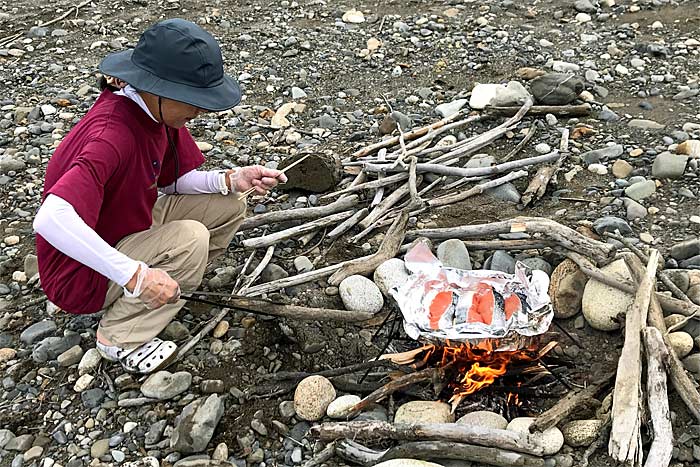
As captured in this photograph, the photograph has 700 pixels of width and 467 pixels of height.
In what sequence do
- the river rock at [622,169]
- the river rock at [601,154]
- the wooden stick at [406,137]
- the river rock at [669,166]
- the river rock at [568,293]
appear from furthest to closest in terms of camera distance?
the wooden stick at [406,137] → the river rock at [601,154] → the river rock at [622,169] → the river rock at [669,166] → the river rock at [568,293]

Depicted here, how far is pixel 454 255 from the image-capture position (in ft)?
13.8

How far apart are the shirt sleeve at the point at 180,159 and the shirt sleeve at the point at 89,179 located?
0.68 meters

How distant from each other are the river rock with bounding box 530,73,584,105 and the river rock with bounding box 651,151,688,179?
3.50ft

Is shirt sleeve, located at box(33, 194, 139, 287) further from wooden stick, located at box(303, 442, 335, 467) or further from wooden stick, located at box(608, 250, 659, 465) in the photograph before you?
wooden stick, located at box(608, 250, 659, 465)

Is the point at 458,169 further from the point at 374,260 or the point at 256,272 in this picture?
the point at 256,272

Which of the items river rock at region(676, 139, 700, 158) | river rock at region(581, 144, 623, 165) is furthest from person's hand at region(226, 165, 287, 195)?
river rock at region(676, 139, 700, 158)

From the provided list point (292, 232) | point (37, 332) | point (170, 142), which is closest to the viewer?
point (170, 142)

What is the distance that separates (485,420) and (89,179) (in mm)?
1980

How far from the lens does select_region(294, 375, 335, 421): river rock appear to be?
135 inches

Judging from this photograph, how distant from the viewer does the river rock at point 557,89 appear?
19.5 ft

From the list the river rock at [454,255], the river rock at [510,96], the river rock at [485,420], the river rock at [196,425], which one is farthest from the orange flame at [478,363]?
the river rock at [510,96]

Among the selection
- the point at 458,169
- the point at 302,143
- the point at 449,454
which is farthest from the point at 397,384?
the point at 302,143

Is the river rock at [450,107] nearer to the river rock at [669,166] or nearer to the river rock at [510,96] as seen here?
the river rock at [510,96]

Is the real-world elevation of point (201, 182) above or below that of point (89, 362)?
above
